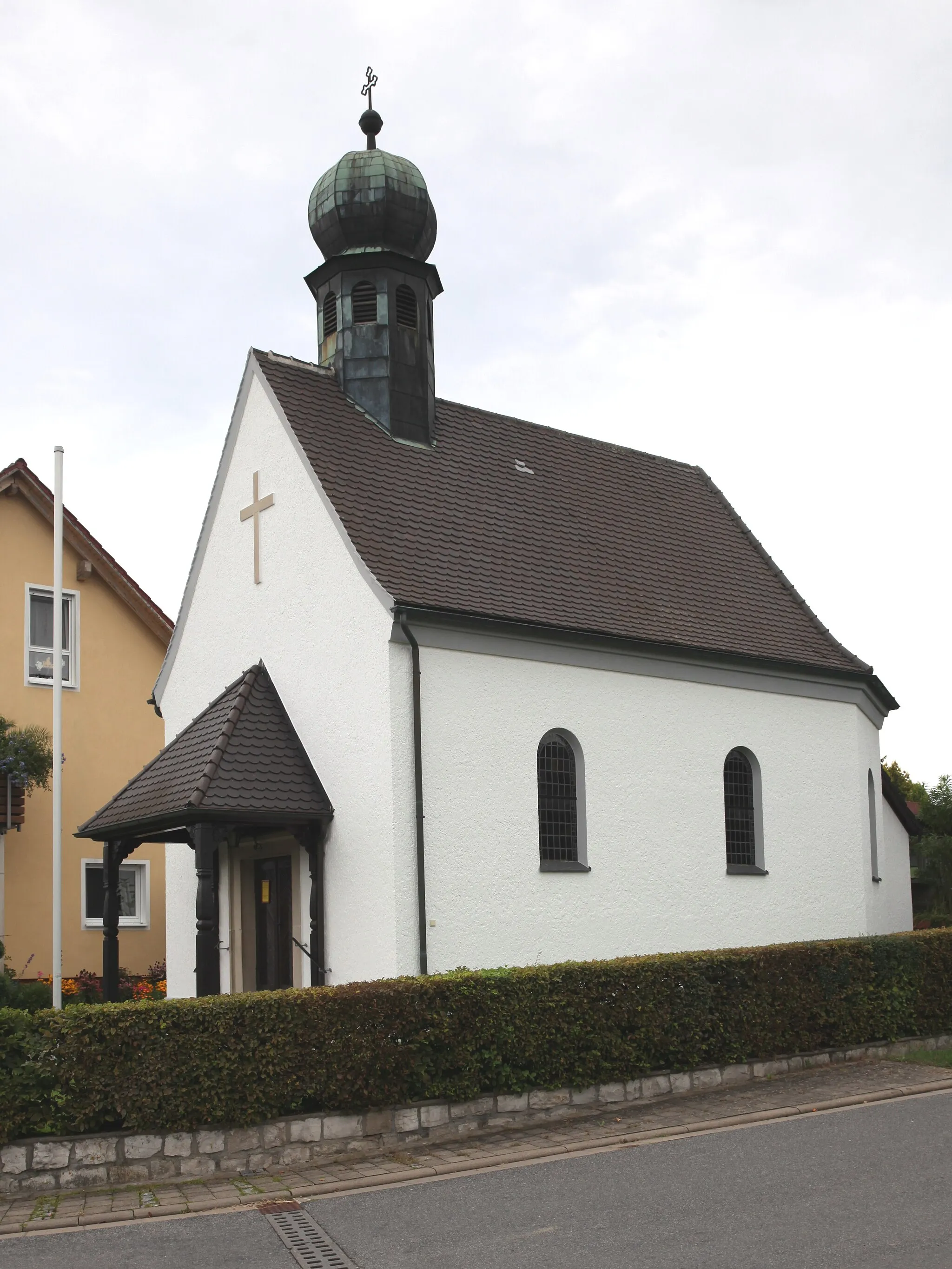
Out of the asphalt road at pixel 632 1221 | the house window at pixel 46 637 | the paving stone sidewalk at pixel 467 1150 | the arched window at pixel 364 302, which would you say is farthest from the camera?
the house window at pixel 46 637

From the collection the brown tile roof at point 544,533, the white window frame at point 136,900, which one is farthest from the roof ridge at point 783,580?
the white window frame at point 136,900

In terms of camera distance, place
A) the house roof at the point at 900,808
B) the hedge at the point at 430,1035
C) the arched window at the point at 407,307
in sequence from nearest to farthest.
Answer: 1. the hedge at the point at 430,1035
2. the arched window at the point at 407,307
3. the house roof at the point at 900,808

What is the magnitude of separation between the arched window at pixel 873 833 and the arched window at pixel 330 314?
34.4 ft

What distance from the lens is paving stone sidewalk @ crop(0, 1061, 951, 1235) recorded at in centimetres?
900

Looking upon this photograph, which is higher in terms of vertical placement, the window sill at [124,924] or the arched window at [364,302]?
the arched window at [364,302]

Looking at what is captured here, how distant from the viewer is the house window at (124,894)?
21.3 metres

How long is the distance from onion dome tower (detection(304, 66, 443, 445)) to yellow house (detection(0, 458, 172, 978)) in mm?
Result: 6133

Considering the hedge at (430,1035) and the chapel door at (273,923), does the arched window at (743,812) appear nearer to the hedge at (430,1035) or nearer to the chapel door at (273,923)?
the hedge at (430,1035)

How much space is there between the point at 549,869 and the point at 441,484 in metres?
5.38

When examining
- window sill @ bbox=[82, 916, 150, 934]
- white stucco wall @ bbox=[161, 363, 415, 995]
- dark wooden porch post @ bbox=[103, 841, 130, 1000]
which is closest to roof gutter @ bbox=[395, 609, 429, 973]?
white stucco wall @ bbox=[161, 363, 415, 995]

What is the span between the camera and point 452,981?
11.4m

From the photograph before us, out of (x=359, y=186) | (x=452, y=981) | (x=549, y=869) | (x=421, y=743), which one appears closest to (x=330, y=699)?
(x=421, y=743)

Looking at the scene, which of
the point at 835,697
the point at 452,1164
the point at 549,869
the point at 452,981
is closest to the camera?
the point at 452,1164

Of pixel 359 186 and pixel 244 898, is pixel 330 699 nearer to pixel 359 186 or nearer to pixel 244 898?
pixel 244 898
